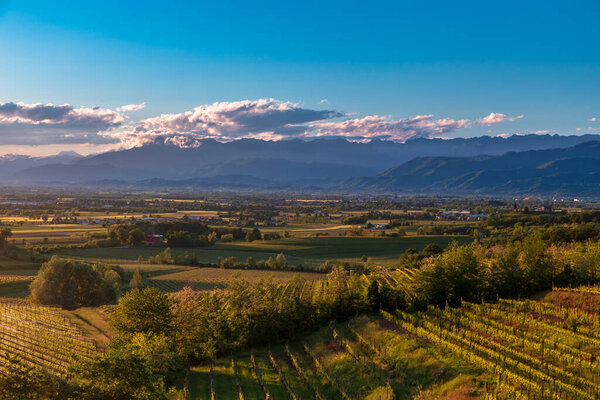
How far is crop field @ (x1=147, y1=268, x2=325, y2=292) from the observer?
221ft

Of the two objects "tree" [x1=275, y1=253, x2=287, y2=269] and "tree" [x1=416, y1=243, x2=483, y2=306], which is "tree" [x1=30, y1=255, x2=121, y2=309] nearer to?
"tree" [x1=275, y1=253, x2=287, y2=269]

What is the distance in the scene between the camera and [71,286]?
204 ft

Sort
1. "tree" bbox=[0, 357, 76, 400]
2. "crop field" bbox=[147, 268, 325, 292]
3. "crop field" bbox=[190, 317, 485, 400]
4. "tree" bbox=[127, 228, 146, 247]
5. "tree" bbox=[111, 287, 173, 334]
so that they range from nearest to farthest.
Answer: "tree" bbox=[0, 357, 76, 400] < "crop field" bbox=[190, 317, 485, 400] < "tree" bbox=[111, 287, 173, 334] < "crop field" bbox=[147, 268, 325, 292] < "tree" bbox=[127, 228, 146, 247]

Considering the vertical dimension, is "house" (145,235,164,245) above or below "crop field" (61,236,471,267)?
above

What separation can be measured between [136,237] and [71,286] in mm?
51844

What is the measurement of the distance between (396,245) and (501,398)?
272ft

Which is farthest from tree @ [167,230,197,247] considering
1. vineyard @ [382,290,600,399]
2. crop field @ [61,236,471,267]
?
vineyard @ [382,290,600,399]

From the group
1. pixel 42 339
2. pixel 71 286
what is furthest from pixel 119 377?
pixel 71 286

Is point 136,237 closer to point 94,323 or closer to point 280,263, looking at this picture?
point 280,263

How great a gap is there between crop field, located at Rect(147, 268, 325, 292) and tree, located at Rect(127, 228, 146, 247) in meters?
36.6

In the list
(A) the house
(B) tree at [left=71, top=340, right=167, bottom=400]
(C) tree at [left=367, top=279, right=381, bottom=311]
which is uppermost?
(B) tree at [left=71, top=340, right=167, bottom=400]

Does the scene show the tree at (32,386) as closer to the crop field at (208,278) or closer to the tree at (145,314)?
the tree at (145,314)

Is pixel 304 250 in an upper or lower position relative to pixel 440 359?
lower

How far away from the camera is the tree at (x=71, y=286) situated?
6016 cm
